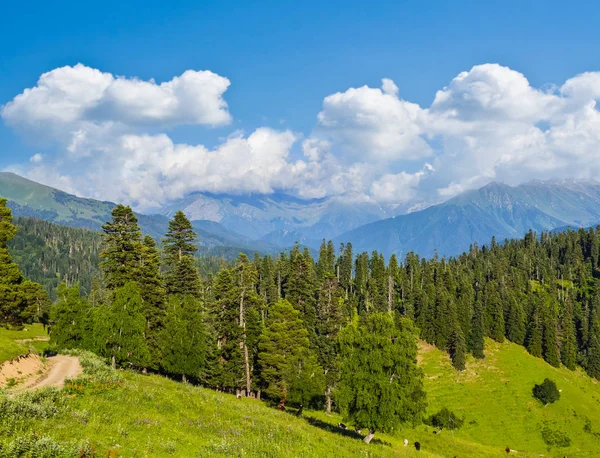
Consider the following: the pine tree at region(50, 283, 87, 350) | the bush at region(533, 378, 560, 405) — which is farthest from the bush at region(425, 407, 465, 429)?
the pine tree at region(50, 283, 87, 350)

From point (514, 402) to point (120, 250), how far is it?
8990 centimetres

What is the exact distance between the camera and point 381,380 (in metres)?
33.8

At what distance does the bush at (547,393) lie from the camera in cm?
8988

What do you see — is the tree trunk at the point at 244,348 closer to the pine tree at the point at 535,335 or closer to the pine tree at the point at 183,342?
the pine tree at the point at 183,342

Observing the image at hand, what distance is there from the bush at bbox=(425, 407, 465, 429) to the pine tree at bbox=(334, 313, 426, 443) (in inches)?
2074

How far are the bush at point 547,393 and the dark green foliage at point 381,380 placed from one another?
74837 millimetres

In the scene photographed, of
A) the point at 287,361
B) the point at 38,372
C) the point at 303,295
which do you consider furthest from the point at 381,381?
the point at 303,295

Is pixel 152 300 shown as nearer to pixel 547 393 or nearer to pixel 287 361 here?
pixel 287 361

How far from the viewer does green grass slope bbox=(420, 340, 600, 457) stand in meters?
78.1

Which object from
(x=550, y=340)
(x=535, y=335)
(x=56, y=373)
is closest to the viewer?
(x=56, y=373)

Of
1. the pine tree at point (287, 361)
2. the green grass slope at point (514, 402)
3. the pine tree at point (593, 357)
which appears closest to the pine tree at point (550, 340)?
the green grass slope at point (514, 402)

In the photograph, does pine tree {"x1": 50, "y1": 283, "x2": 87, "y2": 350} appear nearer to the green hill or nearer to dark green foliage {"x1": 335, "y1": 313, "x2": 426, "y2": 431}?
the green hill

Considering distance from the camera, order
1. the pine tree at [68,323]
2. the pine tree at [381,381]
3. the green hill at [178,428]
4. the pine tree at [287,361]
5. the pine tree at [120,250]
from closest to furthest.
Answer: the green hill at [178,428] < the pine tree at [381,381] < the pine tree at [287,361] < the pine tree at [120,250] < the pine tree at [68,323]

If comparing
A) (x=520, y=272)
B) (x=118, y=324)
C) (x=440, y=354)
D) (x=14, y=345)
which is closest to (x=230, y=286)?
(x=118, y=324)
